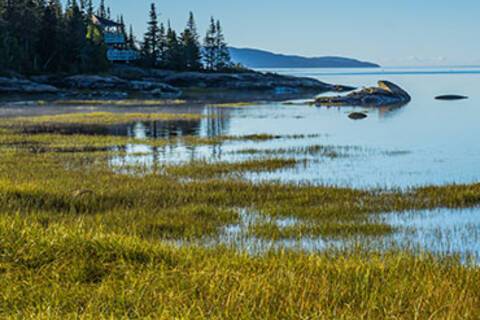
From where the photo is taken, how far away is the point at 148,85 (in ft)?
318

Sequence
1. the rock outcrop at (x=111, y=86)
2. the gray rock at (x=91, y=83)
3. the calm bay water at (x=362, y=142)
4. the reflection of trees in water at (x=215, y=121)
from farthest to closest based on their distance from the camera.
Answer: the gray rock at (x=91, y=83) → the rock outcrop at (x=111, y=86) → the reflection of trees in water at (x=215, y=121) → the calm bay water at (x=362, y=142)

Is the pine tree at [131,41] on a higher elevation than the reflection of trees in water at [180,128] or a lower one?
higher

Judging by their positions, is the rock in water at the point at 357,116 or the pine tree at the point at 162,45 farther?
the pine tree at the point at 162,45

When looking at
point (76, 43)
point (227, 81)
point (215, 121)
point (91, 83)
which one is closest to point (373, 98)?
point (215, 121)

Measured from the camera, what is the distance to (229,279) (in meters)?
8.13

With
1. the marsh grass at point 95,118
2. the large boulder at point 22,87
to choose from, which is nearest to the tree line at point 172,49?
the large boulder at point 22,87

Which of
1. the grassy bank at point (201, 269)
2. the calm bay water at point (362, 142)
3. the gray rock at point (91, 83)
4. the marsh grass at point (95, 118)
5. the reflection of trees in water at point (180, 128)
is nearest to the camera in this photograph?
the grassy bank at point (201, 269)

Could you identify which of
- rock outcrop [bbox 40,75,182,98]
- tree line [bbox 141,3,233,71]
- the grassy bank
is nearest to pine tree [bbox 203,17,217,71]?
tree line [bbox 141,3,233,71]

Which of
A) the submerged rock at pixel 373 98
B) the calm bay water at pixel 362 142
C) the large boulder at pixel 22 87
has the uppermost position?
the large boulder at pixel 22 87

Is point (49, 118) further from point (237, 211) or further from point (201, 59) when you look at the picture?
point (201, 59)

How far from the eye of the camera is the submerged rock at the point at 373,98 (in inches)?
3059

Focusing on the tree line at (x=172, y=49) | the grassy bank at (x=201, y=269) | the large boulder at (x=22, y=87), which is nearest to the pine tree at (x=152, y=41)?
the tree line at (x=172, y=49)

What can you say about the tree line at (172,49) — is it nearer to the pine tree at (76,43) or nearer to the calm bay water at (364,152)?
the pine tree at (76,43)

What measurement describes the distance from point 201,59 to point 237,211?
11593cm
